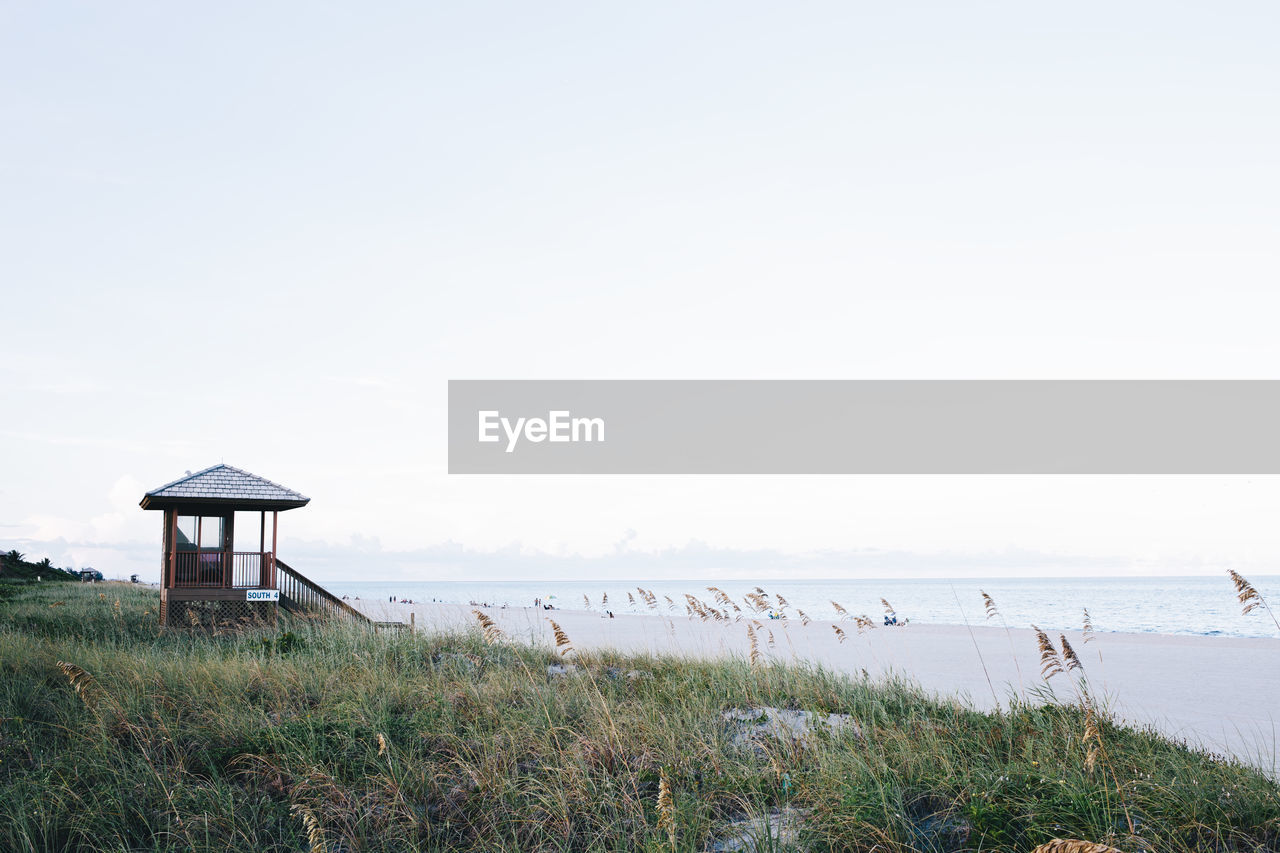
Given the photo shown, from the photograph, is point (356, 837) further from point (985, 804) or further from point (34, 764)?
point (985, 804)

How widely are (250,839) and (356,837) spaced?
69 centimetres

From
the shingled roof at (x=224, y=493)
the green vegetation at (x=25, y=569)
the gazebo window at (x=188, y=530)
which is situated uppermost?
the shingled roof at (x=224, y=493)

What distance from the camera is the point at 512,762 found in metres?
6.68

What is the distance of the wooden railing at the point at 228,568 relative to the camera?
21798mm

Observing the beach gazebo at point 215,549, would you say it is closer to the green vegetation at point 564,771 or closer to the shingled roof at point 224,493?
the shingled roof at point 224,493

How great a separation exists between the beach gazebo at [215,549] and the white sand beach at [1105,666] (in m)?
4.31

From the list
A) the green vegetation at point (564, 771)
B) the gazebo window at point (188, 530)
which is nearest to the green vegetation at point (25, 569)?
the gazebo window at point (188, 530)

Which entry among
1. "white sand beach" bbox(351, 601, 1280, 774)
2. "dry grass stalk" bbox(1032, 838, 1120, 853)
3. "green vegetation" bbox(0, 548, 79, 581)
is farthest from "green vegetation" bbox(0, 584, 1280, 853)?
"green vegetation" bbox(0, 548, 79, 581)

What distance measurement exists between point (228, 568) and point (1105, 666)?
22.1 m

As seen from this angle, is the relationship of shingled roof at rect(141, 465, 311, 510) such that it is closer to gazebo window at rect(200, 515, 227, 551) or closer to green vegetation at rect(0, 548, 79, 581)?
gazebo window at rect(200, 515, 227, 551)

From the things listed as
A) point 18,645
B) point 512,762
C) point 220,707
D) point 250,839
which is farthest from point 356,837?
point 18,645

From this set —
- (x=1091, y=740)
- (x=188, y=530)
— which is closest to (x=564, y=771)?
(x=1091, y=740)

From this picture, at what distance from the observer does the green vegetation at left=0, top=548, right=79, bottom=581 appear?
2022 inches

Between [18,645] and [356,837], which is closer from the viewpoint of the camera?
[356,837]
